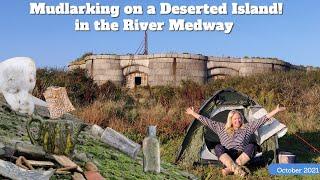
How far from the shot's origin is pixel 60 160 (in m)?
6.15

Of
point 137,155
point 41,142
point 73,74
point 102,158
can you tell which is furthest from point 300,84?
point 41,142

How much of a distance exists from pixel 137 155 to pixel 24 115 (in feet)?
6.17

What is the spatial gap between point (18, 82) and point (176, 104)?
8.26 m

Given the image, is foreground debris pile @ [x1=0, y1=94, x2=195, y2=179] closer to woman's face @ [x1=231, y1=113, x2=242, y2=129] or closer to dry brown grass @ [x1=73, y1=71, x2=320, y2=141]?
woman's face @ [x1=231, y1=113, x2=242, y2=129]

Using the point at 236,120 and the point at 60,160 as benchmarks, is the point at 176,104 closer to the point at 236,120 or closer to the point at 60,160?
the point at 236,120

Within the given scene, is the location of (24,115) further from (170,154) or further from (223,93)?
(223,93)

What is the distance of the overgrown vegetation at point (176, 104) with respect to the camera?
1152 centimetres

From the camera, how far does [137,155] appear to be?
866 centimetres

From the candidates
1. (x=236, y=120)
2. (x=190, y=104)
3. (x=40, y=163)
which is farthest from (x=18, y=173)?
(x=190, y=104)

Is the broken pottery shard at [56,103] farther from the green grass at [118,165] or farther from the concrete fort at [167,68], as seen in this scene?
the concrete fort at [167,68]

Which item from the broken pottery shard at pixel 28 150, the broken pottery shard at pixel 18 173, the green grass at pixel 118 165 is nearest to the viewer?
the broken pottery shard at pixel 18 173

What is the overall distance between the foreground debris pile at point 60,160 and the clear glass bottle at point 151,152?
11 cm

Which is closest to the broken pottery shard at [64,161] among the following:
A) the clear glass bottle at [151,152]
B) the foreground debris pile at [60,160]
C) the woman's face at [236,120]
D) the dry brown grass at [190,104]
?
the foreground debris pile at [60,160]

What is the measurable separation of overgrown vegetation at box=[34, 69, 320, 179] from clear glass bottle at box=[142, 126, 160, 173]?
3.72 feet
